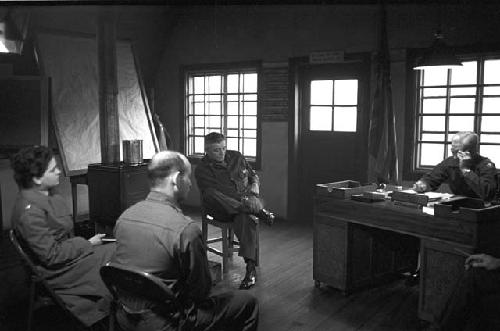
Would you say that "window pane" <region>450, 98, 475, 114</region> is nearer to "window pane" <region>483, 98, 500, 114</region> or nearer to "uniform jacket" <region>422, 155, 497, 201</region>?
"window pane" <region>483, 98, 500, 114</region>

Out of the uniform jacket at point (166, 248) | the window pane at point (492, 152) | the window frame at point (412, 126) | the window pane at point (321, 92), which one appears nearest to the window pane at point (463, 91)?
the window frame at point (412, 126)

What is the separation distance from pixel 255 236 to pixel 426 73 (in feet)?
9.17

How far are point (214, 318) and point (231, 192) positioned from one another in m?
2.33

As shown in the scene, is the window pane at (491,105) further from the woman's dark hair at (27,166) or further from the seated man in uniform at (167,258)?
the woman's dark hair at (27,166)

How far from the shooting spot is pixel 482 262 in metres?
2.96

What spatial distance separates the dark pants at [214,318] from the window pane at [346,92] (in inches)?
165

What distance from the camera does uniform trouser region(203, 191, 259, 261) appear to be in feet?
14.5

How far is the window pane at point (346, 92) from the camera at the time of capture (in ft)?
20.5

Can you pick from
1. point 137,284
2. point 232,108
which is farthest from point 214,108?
point 137,284

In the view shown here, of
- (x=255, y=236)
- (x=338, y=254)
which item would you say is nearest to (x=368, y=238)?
(x=338, y=254)

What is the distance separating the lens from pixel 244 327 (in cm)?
255

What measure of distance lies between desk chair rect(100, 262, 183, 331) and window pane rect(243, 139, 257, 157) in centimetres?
500

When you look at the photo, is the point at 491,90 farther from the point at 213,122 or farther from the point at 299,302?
the point at 213,122

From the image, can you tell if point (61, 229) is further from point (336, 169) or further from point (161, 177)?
point (336, 169)
